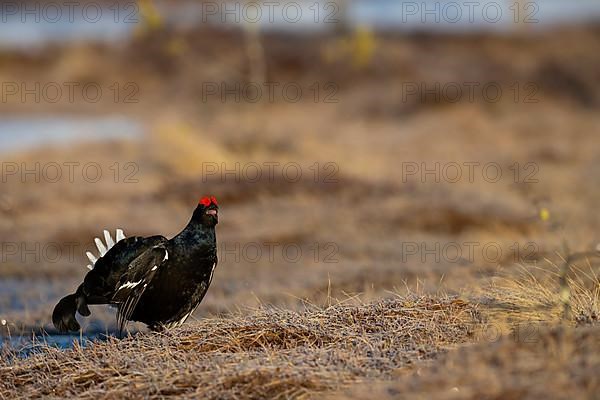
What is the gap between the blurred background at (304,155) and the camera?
1010cm

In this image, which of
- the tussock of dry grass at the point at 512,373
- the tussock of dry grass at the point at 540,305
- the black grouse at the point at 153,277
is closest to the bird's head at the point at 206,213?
the black grouse at the point at 153,277

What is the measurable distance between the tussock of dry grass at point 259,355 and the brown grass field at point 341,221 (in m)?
0.01

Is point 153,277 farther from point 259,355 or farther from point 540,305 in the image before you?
point 540,305

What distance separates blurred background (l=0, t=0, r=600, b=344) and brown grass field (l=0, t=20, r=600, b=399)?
6cm

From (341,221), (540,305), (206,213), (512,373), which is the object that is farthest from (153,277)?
(341,221)

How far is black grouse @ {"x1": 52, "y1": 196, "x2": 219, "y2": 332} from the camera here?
5.93 m

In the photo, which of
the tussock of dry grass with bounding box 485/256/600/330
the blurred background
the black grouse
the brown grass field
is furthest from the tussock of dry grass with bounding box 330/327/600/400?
the black grouse

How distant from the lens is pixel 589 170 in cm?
1591

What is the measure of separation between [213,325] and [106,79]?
2594cm

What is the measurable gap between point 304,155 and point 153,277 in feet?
34.6

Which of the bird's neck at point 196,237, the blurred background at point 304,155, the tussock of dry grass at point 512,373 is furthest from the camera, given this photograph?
the blurred background at point 304,155

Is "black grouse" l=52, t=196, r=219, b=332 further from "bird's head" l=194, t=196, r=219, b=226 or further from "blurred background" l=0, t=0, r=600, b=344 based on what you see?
"blurred background" l=0, t=0, r=600, b=344

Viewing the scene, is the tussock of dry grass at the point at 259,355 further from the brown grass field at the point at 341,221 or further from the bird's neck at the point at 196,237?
the bird's neck at the point at 196,237

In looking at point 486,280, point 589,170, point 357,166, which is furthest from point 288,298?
point 589,170
